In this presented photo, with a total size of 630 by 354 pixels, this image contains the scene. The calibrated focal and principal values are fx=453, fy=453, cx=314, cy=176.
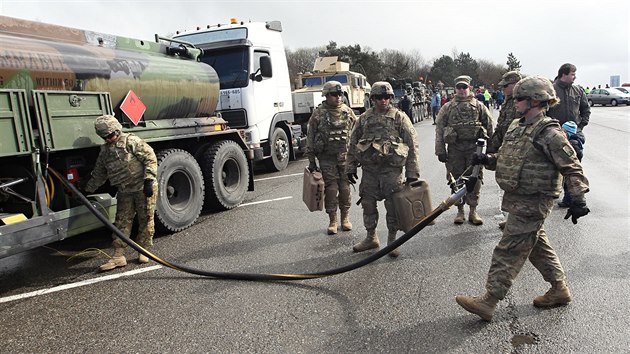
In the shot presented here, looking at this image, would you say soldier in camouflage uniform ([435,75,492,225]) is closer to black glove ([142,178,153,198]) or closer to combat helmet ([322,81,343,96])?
combat helmet ([322,81,343,96])

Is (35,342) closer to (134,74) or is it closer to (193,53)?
(134,74)

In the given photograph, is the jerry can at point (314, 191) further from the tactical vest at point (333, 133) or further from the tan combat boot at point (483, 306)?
the tan combat boot at point (483, 306)

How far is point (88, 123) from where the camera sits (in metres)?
4.65

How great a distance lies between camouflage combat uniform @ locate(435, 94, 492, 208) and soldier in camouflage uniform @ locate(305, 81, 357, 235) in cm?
114

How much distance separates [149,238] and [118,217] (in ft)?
1.28

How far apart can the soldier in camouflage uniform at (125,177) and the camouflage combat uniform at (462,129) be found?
339cm

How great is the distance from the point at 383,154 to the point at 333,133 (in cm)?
100

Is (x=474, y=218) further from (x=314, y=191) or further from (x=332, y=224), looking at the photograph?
(x=314, y=191)

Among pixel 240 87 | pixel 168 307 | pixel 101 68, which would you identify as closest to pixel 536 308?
pixel 168 307

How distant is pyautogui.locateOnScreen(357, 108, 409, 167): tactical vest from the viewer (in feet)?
15.0

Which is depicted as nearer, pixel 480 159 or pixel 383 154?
pixel 480 159

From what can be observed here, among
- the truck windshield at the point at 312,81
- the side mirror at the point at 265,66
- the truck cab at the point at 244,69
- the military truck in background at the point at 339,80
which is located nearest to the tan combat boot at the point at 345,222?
the truck cab at the point at 244,69

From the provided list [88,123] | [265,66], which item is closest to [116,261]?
[88,123]

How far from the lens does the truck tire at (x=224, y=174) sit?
654 cm
